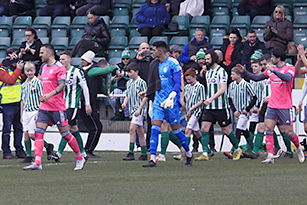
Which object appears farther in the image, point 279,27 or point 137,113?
point 279,27

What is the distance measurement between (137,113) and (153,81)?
6.01 ft

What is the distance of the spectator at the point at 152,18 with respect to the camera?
72.8ft

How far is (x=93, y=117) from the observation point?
17.3 meters

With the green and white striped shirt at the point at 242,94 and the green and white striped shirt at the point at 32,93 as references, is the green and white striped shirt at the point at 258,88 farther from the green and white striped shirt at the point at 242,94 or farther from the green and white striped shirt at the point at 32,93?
the green and white striped shirt at the point at 32,93

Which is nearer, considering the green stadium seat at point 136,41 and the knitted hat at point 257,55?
the knitted hat at point 257,55

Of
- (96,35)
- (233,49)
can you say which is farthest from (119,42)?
(233,49)

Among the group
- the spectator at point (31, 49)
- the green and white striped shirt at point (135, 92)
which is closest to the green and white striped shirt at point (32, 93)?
the green and white striped shirt at point (135, 92)

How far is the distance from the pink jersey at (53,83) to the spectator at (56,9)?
38.6ft

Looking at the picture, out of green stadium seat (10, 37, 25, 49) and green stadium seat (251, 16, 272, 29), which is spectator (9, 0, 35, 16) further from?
green stadium seat (251, 16, 272, 29)

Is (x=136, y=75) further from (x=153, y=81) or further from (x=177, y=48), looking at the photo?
(x=153, y=81)

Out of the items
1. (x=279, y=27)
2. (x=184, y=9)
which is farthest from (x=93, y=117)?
(x=184, y=9)

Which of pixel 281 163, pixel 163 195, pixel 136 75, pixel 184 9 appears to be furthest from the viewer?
pixel 184 9

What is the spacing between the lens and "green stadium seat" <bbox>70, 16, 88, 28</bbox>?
24.0 m

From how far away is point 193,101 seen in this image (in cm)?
1670
